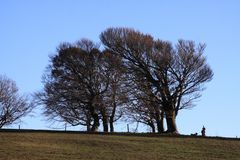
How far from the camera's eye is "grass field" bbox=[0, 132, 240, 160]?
42000 mm

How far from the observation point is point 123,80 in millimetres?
69062

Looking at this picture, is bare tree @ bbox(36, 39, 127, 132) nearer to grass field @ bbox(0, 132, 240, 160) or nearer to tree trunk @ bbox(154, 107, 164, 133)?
tree trunk @ bbox(154, 107, 164, 133)

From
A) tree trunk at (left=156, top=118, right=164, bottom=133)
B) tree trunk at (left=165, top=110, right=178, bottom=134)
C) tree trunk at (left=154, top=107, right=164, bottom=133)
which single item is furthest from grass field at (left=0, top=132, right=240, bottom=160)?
tree trunk at (left=156, top=118, right=164, bottom=133)

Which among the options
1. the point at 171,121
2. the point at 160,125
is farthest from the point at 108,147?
the point at 160,125

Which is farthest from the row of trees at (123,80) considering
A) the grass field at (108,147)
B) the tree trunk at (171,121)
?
the grass field at (108,147)

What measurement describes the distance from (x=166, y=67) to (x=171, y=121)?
5375 millimetres

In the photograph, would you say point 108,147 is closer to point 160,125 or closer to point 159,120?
point 159,120

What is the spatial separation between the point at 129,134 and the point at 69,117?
62.4 feet

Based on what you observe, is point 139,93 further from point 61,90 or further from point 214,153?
point 214,153

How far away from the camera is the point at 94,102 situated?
70.4 m

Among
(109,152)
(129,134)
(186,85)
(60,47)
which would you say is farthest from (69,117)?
(109,152)

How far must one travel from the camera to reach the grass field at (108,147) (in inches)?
1654

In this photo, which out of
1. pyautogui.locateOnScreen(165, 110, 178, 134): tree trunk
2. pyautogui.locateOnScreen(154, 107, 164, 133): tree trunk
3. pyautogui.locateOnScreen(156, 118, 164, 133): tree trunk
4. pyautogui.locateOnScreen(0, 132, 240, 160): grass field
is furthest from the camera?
pyautogui.locateOnScreen(156, 118, 164, 133): tree trunk

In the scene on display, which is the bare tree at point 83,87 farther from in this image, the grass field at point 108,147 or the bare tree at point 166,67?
the grass field at point 108,147
